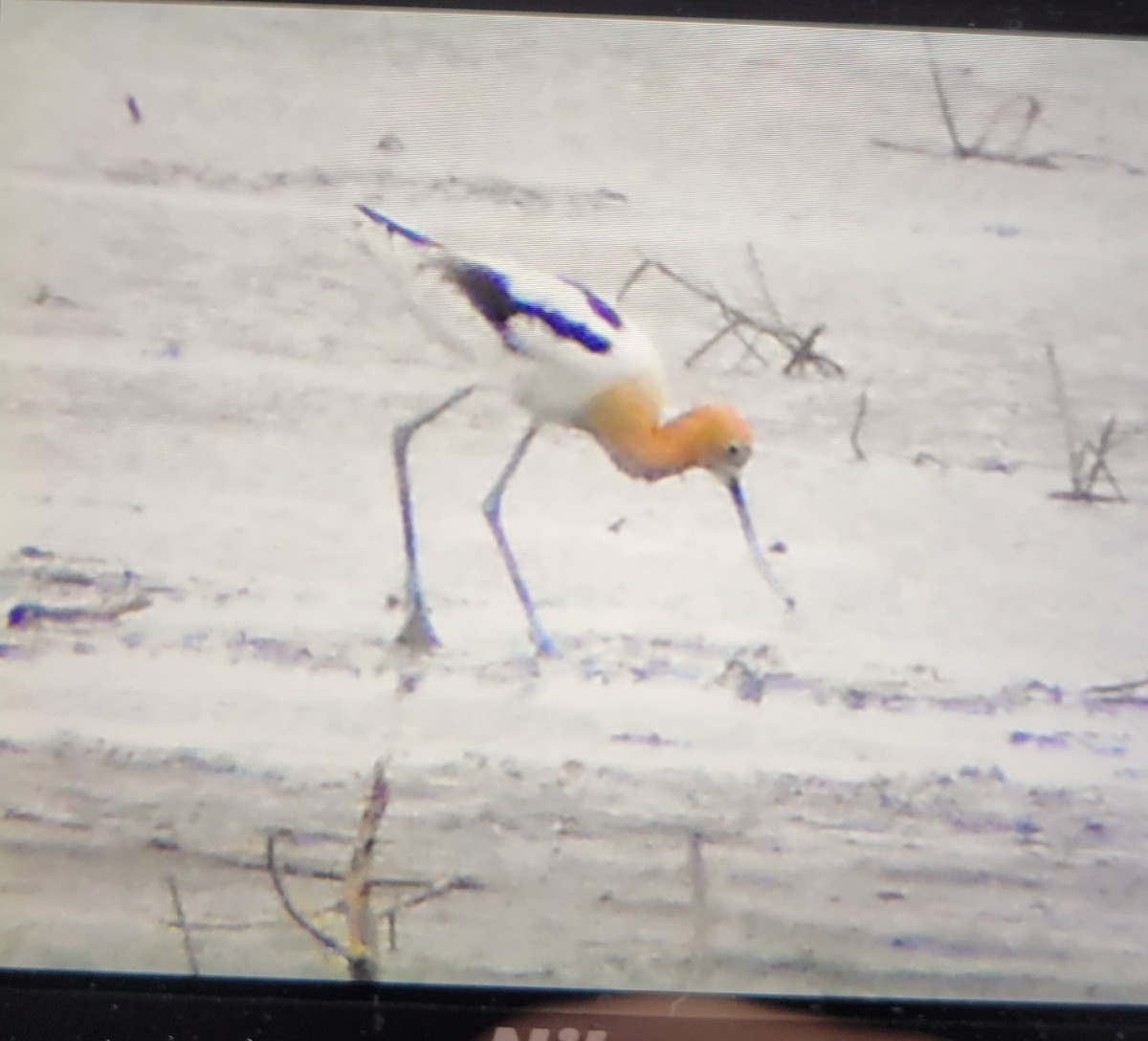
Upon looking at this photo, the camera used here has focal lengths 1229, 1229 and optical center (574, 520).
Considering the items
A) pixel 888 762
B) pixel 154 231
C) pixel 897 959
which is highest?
pixel 154 231

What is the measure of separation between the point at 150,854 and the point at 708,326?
0.55 metres

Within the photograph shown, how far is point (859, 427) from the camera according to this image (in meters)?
0.89

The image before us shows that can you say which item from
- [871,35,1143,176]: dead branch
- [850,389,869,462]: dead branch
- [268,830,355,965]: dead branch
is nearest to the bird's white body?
[850,389,869,462]: dead branch

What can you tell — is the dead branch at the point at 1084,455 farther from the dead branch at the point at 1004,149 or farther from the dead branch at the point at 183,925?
the dead branch at the point at 183,925

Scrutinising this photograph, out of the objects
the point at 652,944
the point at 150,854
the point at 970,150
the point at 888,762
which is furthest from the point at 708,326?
the point at 150,854

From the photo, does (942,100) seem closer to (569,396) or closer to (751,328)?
(751,328)

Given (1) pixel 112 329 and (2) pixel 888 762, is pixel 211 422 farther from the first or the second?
(2) pixel 888 762

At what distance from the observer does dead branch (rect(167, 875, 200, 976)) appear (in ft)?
2.92

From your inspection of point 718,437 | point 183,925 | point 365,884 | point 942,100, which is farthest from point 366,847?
point 942,100

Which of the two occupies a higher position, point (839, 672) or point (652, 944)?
point (839, 672)

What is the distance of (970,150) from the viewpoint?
880mm

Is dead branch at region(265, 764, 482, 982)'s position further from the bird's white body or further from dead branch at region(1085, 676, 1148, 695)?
dead branch at region(1085, 676, 1148, 695)

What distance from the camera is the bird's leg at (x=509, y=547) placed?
0.88 m

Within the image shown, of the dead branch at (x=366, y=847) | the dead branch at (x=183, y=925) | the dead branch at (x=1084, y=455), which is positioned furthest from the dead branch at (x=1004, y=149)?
the dead branch at (x=183, y=925)
